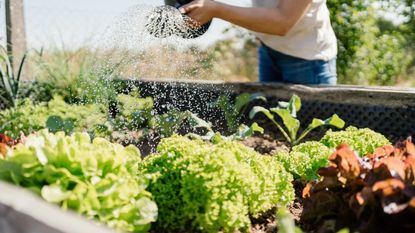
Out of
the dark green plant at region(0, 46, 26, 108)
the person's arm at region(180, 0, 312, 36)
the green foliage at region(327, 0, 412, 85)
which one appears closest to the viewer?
the person's arm at region(180, 0, 312, 36)

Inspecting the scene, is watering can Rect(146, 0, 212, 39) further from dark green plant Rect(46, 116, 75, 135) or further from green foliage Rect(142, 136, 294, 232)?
green foliage Rect(142, 136, 294, 232)

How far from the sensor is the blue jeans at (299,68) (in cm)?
365

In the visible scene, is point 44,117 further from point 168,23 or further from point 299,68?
point 299,68

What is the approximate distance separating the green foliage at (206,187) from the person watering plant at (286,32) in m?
1.39

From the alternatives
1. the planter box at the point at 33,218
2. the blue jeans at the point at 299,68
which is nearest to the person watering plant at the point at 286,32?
the blue jeans at the point at 299,68

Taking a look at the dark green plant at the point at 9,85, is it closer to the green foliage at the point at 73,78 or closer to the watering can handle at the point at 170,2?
the green foliage at the point at 73,78

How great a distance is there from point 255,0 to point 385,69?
4.84 m

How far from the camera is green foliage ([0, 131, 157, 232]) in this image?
1585 mm

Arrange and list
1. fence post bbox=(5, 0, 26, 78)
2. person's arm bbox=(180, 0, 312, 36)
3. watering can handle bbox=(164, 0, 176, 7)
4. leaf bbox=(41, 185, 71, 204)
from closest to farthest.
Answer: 1. leaf bbox=(41, 185, 71, 204)
2. person's arm bbox=(180, 0, 312, 36)
3. watering can handle bbox=(164, 0, 176, 7)
4. fence post bbox=(5, 0, 26, 78)

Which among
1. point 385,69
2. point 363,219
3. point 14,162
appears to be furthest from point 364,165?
point 385,69

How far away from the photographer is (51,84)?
5.10 meters

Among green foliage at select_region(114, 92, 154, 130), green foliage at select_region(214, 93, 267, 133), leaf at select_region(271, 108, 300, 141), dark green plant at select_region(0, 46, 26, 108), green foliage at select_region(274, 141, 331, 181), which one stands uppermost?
green foliage at select_region(274, 141, 331, 181)

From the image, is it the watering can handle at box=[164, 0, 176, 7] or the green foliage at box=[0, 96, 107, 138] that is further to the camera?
the green foliage at box=[0, 96, 107, 138]

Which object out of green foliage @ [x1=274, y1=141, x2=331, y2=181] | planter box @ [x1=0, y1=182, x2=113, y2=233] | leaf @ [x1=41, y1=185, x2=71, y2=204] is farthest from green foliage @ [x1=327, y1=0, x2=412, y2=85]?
planter box @ [x1=0, y1=182, x2=113, y2=233]
